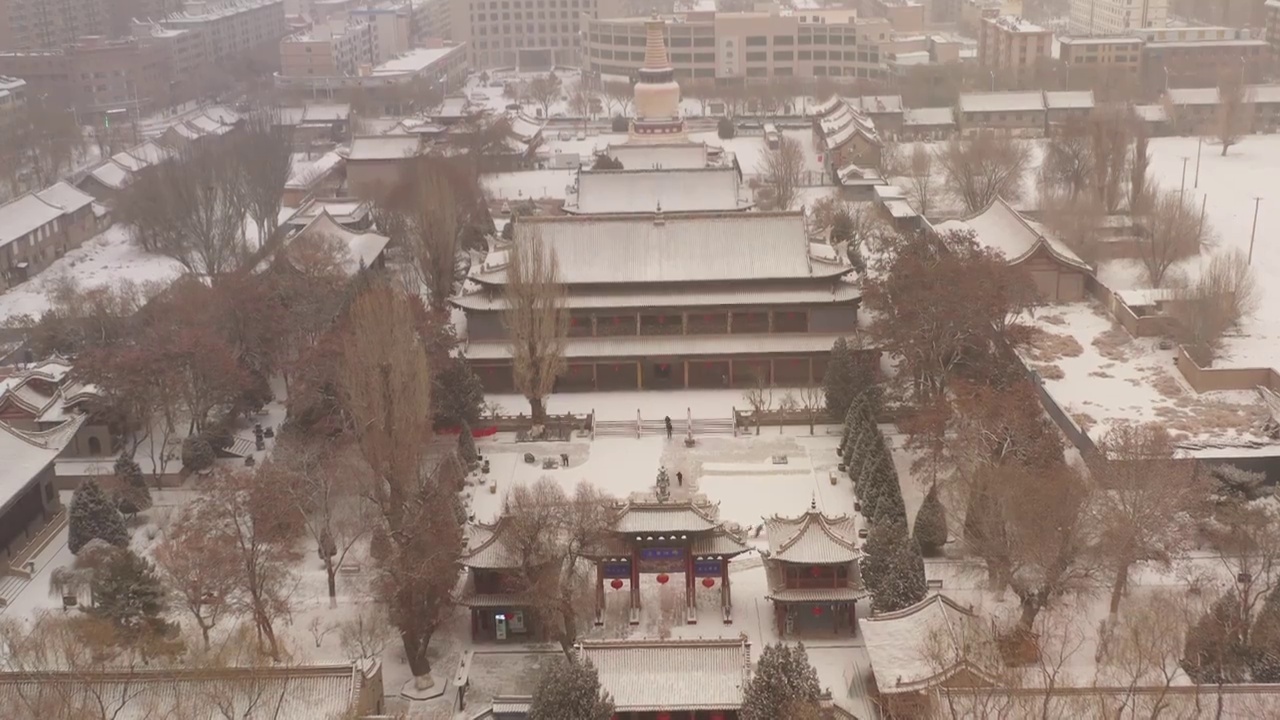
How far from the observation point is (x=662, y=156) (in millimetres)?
60281

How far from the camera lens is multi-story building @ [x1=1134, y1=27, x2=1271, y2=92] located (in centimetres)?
8562

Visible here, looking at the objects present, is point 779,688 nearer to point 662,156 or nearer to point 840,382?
point 840,382

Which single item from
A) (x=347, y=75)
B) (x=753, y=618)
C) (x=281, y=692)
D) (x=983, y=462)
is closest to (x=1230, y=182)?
(x=983, y=462)

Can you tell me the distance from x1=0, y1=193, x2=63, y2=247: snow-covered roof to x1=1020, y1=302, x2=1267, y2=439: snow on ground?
3928cm

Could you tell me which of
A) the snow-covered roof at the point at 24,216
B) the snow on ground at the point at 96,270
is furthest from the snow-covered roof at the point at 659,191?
the snow-covered roof at the point at 24,216

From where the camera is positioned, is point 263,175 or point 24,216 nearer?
point 263,175

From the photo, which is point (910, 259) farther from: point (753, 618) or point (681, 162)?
point (681, 162)

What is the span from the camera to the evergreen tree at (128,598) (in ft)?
82.8

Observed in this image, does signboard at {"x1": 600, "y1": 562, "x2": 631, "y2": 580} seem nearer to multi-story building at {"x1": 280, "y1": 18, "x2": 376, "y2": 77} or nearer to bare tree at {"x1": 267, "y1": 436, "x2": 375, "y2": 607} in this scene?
bare tree at {"x1": 267, "y1": 436, "x2": 375, "y2": 607}

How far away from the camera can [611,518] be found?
86.8 ft

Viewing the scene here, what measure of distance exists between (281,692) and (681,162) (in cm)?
4111

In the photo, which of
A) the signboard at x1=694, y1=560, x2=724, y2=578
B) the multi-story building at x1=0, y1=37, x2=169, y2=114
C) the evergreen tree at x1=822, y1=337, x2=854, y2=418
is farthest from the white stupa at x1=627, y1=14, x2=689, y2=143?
the signboard at x1=694, y1=560, x2=724, y2=578

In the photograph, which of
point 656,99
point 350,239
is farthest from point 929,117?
point 350,239

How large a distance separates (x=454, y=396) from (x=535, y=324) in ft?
9.58
